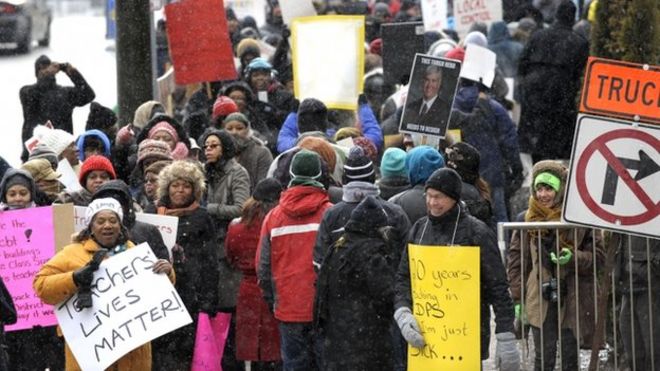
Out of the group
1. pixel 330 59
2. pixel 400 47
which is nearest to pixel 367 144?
pixel 330 59

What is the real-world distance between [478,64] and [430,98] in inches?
91.8

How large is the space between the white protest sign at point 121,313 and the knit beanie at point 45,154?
3.09 m

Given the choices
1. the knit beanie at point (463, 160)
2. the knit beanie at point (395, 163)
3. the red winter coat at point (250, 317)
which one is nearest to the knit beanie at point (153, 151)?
the red winter coat at point (250, 317)

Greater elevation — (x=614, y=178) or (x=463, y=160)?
(x=614, y=178)

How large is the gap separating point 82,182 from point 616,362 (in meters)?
3.66

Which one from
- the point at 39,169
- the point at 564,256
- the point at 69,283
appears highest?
the point at 39,169

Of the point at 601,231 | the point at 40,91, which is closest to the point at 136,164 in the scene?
the point at 601,231

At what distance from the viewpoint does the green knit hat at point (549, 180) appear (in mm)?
11094

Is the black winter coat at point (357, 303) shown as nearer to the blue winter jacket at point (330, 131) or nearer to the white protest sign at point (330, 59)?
the blue winter jacket at point (330, 131)

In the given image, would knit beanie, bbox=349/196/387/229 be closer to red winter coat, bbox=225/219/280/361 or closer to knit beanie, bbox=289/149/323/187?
knit beanie, bbox=289/149/323/187

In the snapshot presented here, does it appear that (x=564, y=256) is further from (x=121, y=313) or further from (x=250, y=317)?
(x=121, y=313)

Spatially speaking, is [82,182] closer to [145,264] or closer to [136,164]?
[136,164]

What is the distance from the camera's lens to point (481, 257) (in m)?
9.63

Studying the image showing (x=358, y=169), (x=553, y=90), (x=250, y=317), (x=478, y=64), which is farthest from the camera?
(x=553, y=90)
